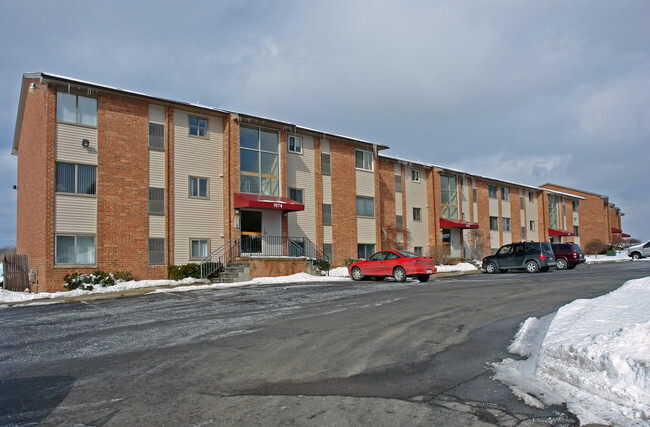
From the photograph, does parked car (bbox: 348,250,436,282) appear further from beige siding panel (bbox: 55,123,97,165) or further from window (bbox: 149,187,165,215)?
beige siding panel (bbox: 55,123,97,165)

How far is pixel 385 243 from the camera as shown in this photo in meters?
33.4

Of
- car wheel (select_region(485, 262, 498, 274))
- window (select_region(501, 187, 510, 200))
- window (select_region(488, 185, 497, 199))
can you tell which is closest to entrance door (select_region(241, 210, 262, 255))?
car wheel (select_region(485, 262, 498, 274))

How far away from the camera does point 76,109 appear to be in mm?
21703

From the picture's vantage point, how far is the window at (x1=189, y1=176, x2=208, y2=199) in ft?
80.6

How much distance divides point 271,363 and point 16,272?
22.3 meters

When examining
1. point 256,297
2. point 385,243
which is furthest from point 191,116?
point 385,243

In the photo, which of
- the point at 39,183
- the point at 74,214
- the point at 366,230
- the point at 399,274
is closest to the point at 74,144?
the point at 39,183

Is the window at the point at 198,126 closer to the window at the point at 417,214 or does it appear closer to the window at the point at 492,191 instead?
the window at the point at 417,214

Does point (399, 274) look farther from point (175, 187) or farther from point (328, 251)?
point (175, 187)

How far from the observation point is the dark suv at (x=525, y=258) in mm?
27062

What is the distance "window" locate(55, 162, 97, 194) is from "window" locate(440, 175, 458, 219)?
2533 cm

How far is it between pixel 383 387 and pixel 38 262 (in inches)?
787

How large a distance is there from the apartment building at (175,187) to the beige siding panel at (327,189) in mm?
84

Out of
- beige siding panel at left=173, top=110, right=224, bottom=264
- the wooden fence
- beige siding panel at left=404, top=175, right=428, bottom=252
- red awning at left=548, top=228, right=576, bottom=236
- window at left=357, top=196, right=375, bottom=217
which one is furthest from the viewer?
red awning at left=548, top=228, right=576, bottom=236
